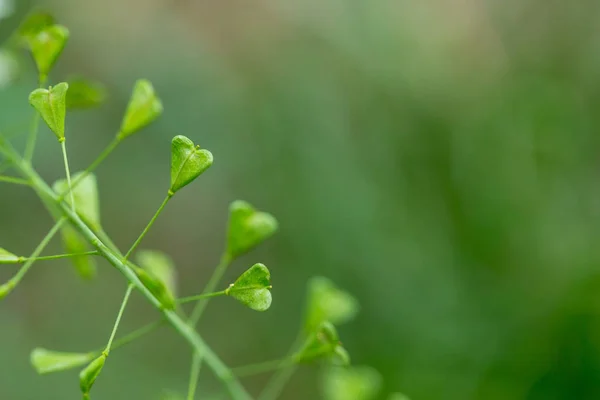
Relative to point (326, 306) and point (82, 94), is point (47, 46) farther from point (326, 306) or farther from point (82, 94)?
point (326, 306)

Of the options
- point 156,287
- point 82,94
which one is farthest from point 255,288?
point 82,94

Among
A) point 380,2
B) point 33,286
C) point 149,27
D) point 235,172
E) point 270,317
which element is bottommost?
point 33,286

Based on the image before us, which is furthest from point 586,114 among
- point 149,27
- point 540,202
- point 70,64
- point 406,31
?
point 70,64

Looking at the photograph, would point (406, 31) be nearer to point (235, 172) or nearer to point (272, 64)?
point (272, 64)

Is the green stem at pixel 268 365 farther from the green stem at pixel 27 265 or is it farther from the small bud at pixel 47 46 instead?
the small bud at pixel 47 46

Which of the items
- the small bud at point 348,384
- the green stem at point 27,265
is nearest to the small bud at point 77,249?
the green stem at point 27,265

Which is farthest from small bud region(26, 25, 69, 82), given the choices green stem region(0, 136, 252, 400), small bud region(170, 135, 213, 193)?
small bud region(170, 135, 213, 193)
